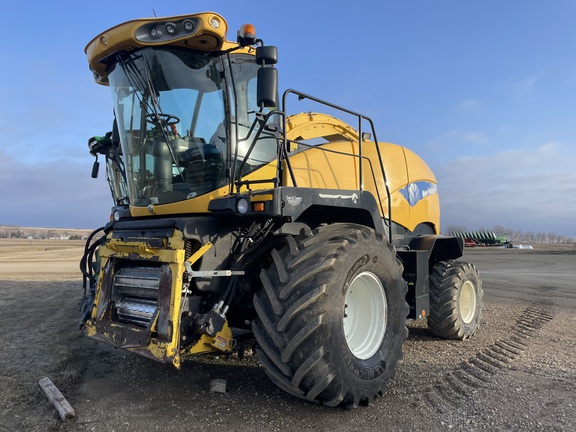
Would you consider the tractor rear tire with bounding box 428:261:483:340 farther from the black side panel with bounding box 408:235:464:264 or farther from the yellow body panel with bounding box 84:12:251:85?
the yellow body panel with bounding box 84:12:251:85

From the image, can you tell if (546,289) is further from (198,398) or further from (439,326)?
(198,398)

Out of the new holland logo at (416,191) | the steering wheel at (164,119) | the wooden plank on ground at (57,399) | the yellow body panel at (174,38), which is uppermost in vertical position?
the yellow body panel at (174,38)

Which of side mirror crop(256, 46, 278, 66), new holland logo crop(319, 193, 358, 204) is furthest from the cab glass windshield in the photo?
new holland logo crop(319, 193, 358, 204)

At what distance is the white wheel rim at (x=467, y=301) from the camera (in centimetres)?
660

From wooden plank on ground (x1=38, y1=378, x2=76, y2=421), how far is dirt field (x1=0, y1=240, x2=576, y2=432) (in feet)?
0.24

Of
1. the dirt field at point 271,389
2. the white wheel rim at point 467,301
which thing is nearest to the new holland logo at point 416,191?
the white wheel rim at point 467,301

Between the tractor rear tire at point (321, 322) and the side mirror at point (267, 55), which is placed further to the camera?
the side mirror at point (267, 55)

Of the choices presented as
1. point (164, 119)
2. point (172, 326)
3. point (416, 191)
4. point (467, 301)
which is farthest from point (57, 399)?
point (467, 301)

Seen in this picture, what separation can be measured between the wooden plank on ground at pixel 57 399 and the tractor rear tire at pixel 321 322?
1615 mm

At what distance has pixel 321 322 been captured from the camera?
3322 millimetres

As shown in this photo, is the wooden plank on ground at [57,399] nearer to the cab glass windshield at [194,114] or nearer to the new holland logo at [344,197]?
the cab glass windshield at [194,114]

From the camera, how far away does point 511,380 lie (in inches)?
173

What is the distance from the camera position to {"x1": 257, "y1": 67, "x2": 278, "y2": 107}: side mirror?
351cm

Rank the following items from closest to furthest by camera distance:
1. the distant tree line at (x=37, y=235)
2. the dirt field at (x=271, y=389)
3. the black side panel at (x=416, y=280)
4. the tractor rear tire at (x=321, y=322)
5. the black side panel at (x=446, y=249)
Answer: the tractor rear tire at (x=321, y=322), the dirt field at (x=271, y=389), the black side panel at (x=416, y=280), the black side panel at (x=446, y=249), the distant tree line at (x=37, y=235)
